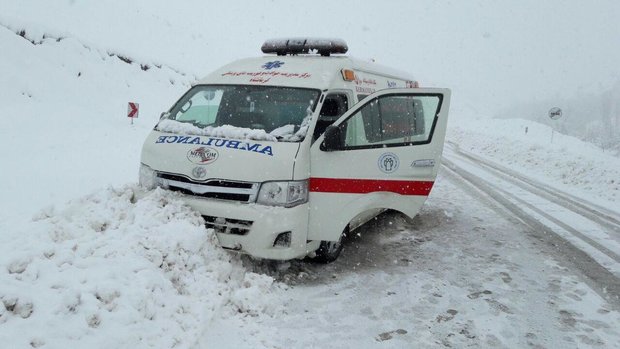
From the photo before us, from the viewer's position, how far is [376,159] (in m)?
5.31

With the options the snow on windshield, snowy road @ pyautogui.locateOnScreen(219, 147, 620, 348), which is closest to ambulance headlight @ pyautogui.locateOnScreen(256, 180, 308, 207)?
the snow on windshield

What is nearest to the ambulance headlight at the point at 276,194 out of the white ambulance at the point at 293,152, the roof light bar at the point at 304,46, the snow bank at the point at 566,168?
the white ambulance at the point at 293,152

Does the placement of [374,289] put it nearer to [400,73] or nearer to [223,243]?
[223,243]

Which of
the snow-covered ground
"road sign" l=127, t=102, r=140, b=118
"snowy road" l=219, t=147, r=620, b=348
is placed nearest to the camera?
the snow-covered ground

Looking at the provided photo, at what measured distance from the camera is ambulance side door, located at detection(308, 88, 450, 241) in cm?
496

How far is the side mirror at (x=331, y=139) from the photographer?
4.89 metres

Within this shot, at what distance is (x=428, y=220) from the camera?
767cm

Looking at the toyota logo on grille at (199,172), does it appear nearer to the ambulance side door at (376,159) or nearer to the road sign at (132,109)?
the ambulance side door at (376,159)

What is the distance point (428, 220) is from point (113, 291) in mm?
5401

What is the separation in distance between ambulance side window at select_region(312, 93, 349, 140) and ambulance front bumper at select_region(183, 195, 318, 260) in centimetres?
111

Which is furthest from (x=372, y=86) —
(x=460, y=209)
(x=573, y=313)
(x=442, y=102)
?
(x=573, y=313)

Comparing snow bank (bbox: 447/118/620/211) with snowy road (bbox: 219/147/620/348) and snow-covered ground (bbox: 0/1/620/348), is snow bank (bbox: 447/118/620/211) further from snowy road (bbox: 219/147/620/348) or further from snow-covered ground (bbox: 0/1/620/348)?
snowy road (bbox: 219/147/620/348)

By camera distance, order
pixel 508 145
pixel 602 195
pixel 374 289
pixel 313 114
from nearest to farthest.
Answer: pixel 374 289
pixel 313 114
pixel 602 195
pixel 508 145

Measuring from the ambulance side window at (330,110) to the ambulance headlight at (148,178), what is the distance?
5.72ft
